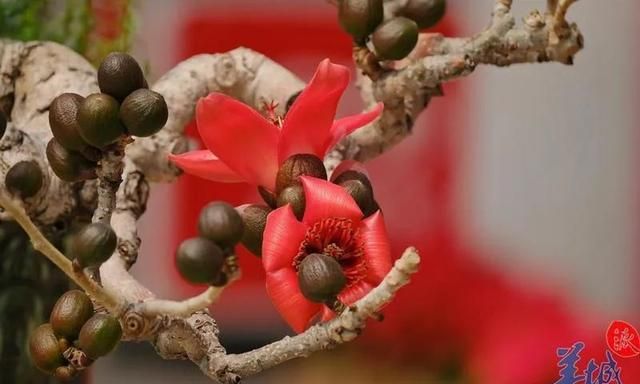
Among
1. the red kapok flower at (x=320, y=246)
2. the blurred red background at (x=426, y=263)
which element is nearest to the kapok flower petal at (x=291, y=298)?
the red kapok flower at (x=320, y=246)

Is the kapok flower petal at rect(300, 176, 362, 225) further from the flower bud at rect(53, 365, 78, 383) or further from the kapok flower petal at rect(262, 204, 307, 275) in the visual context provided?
the flower bud at rect(53, 365, 78, 383)

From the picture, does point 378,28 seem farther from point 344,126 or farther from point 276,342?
point 276,342

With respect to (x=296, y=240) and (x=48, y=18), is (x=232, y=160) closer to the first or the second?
(x=296, y=240)

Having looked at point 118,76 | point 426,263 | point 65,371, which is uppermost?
point 118,76

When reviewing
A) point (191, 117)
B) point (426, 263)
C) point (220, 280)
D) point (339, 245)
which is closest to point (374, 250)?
point (339, 245)

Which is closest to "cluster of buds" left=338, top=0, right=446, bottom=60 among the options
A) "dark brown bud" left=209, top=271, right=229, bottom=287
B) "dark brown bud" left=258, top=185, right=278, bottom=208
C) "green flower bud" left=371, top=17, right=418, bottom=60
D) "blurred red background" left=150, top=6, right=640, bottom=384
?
"green flower bud" left=371, top=17, right=418, bottom=60

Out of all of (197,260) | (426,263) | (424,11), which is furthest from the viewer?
(426,263)
